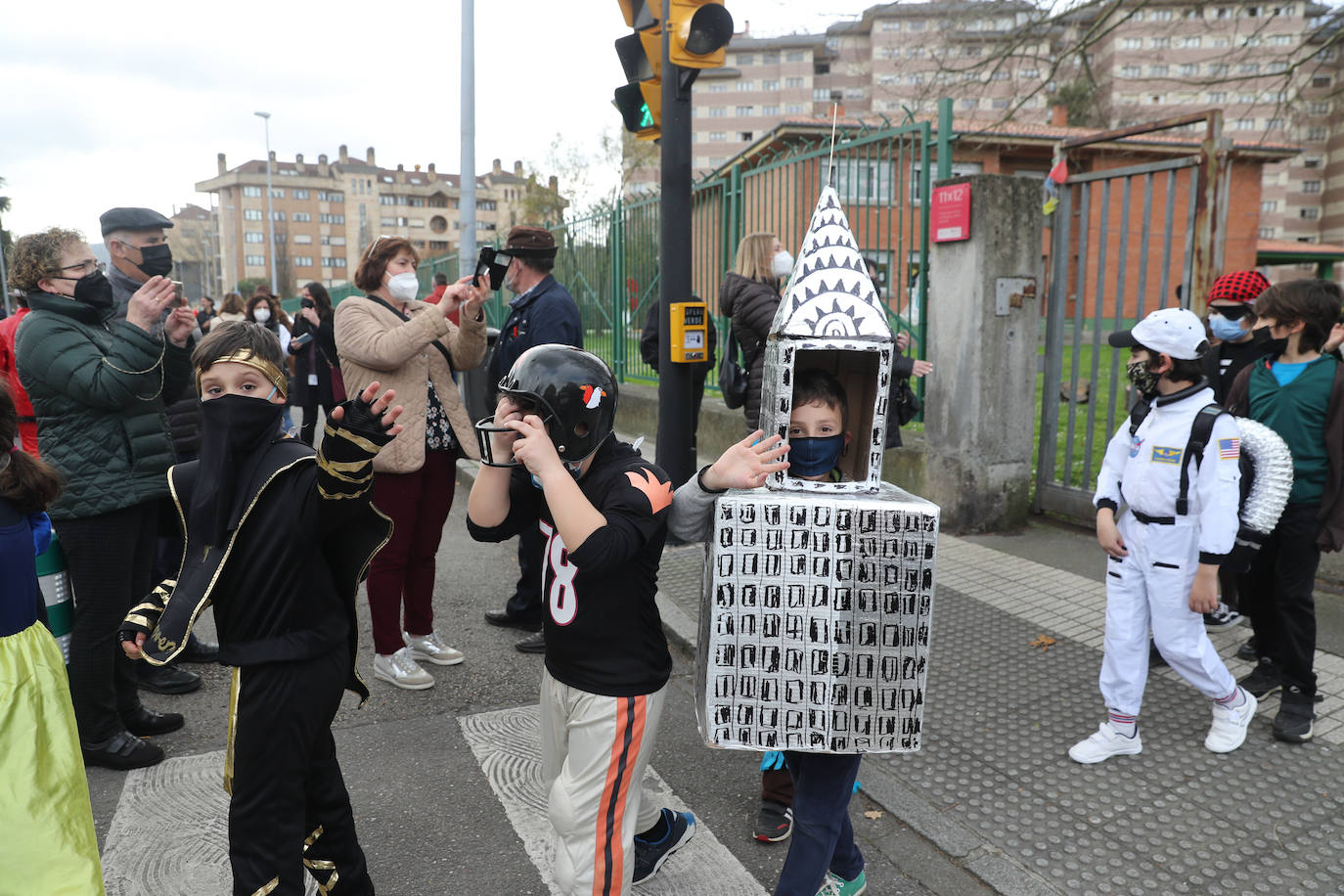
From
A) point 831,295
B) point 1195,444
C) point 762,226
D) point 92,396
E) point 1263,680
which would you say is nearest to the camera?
point 831,295

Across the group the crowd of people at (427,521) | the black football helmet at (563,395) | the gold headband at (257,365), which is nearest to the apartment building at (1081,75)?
the black football helmet at (563,395)

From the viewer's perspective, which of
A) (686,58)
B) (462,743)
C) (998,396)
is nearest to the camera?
(462,743)

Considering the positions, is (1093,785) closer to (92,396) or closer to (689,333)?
(689,333)

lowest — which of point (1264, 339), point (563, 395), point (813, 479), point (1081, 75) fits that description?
point (813, 479)

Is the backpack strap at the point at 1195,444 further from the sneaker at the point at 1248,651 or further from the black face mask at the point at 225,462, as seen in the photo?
the black face mask at the point at 225,462

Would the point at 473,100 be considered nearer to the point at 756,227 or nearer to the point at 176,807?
the point at 756,227

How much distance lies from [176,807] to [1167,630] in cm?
366

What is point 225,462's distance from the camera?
222 cm

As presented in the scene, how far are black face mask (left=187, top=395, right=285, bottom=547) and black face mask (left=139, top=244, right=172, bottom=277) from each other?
6.54 feet

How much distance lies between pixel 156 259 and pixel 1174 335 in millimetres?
4077

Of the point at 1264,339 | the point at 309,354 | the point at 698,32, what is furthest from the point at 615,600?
the point at 309,354

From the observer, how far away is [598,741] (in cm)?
220

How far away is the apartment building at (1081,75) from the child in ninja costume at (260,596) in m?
1.78

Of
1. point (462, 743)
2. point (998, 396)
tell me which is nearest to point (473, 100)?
point (998, 396)
